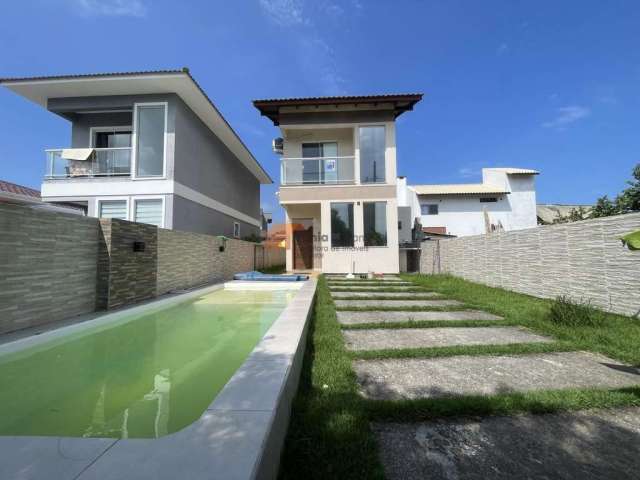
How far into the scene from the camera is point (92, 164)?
10297 mm

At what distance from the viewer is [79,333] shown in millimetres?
4031

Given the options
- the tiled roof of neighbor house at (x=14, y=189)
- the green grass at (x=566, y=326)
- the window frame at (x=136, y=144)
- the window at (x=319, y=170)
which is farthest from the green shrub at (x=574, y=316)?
Result: the window frame at (x=136, y=144)

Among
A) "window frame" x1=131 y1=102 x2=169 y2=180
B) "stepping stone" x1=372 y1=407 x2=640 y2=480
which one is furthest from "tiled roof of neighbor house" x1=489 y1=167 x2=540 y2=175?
"stepping stone" x1=372 y1=407 x2=640 y2=480

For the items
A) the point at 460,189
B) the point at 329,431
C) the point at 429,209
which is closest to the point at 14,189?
the point at 329,431

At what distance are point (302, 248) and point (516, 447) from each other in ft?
43.4

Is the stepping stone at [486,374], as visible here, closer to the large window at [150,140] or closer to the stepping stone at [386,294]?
the stepping stone at [386,294]

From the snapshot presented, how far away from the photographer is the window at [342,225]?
11.8 metres

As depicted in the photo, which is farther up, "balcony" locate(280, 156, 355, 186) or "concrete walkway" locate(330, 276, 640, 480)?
"balcony" locate(280, 156, 355, 186)

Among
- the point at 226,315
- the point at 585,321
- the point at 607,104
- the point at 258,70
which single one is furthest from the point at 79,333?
the point at 607,104

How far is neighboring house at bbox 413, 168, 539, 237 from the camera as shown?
84.5ft

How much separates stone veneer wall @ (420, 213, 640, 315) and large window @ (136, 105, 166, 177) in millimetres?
11815

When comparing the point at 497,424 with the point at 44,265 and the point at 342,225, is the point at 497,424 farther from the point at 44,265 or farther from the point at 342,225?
the point at 342,225

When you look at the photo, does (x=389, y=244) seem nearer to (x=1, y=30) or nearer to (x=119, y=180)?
(x=119, y=180)

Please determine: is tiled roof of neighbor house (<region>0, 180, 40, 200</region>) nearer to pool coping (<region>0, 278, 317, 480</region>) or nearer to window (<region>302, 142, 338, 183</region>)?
pool coping (<region>0, 278, 317, 480</region>)
